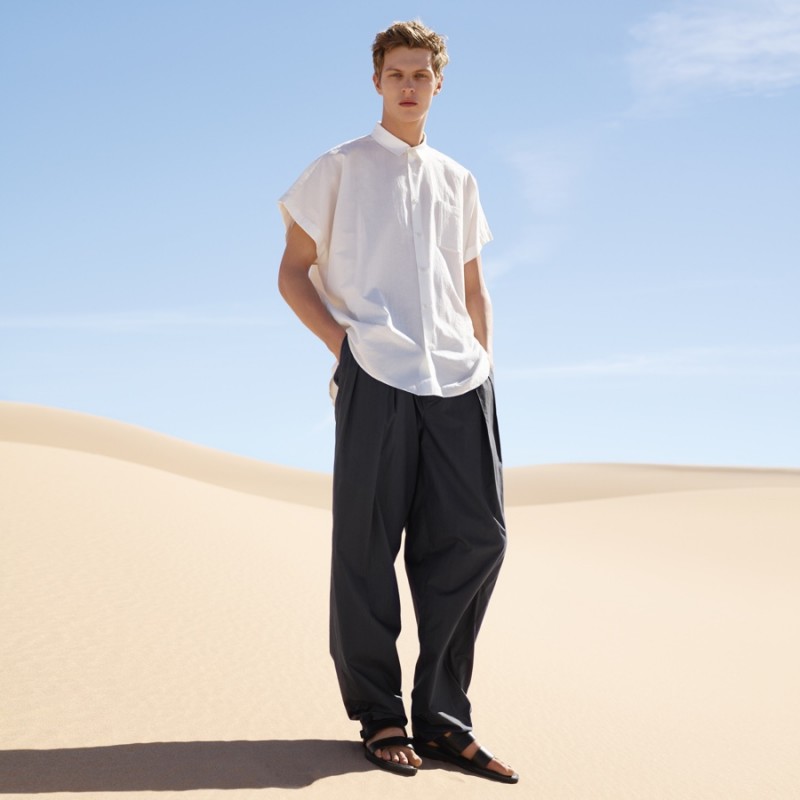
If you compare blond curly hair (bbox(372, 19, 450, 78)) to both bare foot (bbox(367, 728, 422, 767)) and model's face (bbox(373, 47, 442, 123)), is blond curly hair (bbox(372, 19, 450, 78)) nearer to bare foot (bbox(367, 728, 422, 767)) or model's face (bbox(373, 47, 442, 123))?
model's face (bbox(373, 47, 442, 123))

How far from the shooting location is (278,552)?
257 inches

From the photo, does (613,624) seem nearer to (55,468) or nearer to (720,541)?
(55,468)

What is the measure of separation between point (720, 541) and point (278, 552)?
7.23 metres

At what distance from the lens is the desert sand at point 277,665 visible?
322cm

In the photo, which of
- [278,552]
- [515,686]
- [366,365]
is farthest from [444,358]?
[278,552]

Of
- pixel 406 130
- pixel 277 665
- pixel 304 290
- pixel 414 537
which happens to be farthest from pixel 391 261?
pixel 277 665

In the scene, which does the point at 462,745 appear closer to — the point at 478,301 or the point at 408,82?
the point at 478,301

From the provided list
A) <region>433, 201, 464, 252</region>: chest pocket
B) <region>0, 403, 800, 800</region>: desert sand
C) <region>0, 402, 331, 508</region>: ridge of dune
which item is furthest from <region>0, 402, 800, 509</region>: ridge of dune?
<region>433, 201, 464, 252</region>: chest pocket

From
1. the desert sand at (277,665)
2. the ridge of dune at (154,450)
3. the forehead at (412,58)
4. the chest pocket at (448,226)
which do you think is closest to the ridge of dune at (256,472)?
the ridge of dune at (154,450)

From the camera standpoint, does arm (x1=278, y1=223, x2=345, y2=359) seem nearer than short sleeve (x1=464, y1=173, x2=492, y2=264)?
Yes

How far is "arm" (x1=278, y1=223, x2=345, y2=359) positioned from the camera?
3.34 m

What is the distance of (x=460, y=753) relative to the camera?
11.0 ft

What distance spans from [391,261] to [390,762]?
153 centimetres

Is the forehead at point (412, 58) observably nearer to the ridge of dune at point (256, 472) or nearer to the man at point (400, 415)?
the man at point (400, 415)
